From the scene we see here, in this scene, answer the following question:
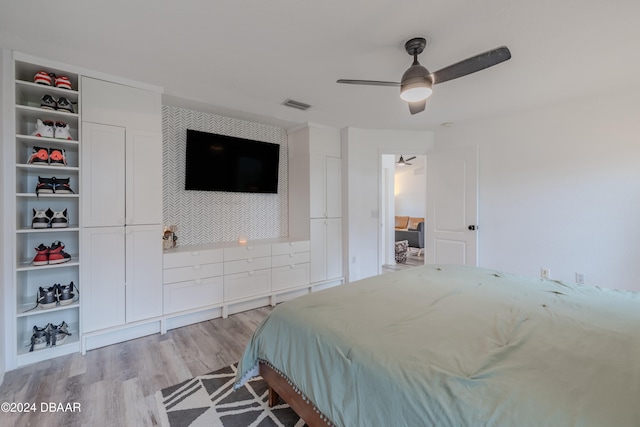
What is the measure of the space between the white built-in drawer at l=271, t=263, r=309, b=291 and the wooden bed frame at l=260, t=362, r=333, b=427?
5.87 feet

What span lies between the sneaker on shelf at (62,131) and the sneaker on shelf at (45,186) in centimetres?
36

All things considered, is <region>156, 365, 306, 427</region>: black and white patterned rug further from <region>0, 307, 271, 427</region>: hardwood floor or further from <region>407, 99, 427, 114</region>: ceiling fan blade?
<region>407, 99, 427, 114</region>: ceiling fan blade

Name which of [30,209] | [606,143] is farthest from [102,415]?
[606,143]

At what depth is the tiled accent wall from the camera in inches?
Result: 124

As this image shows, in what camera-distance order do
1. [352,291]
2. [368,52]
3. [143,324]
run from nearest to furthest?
[352,291], [368,52], [143,324]

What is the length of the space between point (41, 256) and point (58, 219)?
0.31 meters

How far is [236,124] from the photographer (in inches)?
142

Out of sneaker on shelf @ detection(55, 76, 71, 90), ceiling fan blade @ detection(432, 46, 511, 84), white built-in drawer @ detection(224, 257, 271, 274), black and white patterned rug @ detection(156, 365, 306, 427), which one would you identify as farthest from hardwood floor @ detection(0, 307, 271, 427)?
ceiling fan blade @ detection(432, 46, 511, 84)

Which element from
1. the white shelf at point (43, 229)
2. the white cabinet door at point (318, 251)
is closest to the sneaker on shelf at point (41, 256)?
the white shelf at point (43, 229)

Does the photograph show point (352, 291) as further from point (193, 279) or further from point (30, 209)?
point (30, 209)

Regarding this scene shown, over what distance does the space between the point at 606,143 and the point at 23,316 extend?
5.54 meters

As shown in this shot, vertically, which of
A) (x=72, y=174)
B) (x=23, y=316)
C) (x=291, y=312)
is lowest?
(x=23, y=316)

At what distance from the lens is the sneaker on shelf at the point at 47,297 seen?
2.26 meters

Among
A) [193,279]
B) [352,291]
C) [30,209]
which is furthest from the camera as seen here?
[193,279]
